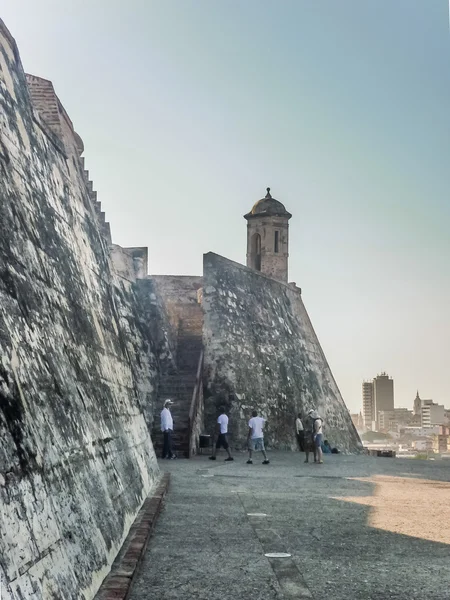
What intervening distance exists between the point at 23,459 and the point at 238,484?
369 inches

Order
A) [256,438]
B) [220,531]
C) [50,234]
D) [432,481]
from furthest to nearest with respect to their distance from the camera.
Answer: [256,438], [432,481], [220,531], [50,234]

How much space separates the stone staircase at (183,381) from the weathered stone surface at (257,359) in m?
0.63

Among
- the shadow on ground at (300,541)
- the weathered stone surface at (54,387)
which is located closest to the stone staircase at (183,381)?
the shadow on ground at (300,541)

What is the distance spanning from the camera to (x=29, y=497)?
371cm

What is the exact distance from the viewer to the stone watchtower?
39.9 meters

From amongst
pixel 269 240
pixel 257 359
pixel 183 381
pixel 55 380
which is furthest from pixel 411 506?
pixel 269 240

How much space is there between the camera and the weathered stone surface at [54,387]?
3.67m

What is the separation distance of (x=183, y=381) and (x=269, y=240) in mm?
18527

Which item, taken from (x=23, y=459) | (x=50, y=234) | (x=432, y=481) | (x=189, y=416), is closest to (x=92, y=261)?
(x=50, y=234)

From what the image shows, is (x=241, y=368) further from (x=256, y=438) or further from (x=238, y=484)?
(x=238, y=484)

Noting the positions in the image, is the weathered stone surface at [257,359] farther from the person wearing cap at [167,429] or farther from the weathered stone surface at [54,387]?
the weathered stone surface at [54,387]

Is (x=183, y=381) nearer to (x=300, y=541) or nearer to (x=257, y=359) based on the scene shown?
(x=257, y=359)

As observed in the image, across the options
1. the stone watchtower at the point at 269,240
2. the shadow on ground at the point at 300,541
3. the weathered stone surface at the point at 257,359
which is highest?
the stone watchtower at the point at 269,240

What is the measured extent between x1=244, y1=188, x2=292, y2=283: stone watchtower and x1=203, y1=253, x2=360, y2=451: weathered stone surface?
8324 millimetres
